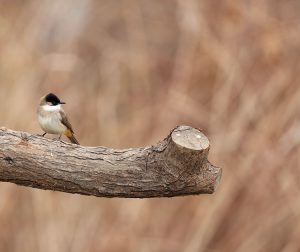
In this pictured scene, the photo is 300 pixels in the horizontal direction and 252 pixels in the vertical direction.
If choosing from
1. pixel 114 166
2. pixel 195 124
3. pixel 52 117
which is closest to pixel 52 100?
pixel 52 117

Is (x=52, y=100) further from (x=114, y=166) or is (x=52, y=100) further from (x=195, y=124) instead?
(x=195, y=124)

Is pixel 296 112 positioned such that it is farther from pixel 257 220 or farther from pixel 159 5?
pixel 159 5

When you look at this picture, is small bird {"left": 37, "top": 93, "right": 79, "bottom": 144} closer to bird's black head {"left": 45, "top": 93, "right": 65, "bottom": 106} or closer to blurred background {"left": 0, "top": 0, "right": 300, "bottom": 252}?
bird's black head {"left": 45, "top": 93, "right": 65, "bottom": 106}

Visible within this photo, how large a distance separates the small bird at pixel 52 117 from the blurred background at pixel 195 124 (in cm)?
170

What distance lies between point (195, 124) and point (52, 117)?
76.5 inches

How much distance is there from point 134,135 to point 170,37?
1.73 m

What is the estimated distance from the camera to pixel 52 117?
282 centimetres

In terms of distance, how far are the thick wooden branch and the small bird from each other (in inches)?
22.6

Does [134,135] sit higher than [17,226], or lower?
higher

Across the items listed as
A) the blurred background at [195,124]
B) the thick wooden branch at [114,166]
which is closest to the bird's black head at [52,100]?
the thick wooden branch at [114,166]

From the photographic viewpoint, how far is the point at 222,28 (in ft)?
15.8

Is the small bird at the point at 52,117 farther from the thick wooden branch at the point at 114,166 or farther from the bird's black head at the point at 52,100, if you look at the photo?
the thick wooden branch at the point at 114,166

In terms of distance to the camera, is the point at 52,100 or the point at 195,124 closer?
the point at 52,100

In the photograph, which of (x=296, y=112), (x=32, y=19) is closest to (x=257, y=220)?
(x=296, y=112)
